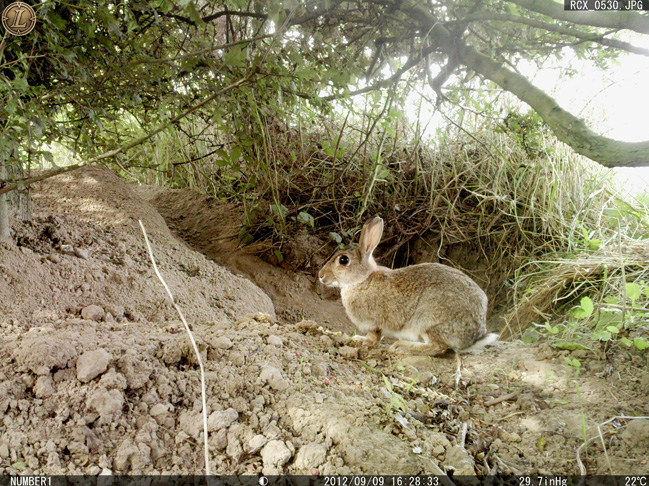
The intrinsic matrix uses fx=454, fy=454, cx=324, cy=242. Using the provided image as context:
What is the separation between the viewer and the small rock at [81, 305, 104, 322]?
108 inches

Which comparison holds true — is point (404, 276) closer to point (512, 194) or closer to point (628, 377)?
point (628, 377)

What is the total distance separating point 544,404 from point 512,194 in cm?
328

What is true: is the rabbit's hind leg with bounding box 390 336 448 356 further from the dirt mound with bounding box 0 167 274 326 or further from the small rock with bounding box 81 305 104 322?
the small rock with bounding box 81 305 104 322

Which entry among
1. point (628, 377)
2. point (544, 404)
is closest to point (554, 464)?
point (544, 404)

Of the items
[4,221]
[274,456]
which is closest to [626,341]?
[274,456]

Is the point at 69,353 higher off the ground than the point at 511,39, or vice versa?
the point at 511,39

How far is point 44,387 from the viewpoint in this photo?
5.84ft

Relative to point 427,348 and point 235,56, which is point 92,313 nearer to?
point 235,56

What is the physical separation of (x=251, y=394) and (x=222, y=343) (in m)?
0.42

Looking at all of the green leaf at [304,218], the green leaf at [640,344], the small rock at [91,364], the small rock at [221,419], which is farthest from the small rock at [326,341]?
the green leaf at [304,218]

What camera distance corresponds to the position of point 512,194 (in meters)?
5.07

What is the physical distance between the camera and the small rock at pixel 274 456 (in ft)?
5.28

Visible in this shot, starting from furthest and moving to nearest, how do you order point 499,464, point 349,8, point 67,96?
point 349,8
point 67,96
point 499,464

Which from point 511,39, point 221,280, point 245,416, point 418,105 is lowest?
point 245,416
